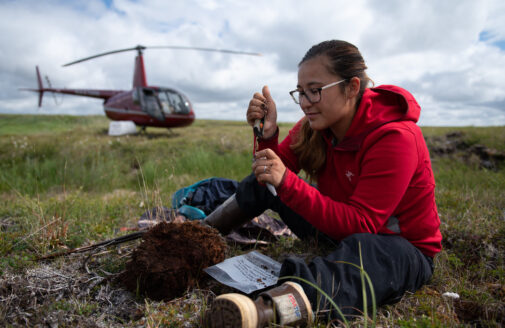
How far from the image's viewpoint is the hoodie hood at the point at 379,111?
1880 mm

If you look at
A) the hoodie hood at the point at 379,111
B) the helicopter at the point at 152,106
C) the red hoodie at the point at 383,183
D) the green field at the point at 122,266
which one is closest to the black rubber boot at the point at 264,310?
the green field at the point at 122,266

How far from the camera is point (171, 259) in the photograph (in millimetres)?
1976

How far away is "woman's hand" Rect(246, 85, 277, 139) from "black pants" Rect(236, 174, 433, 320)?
1015mm

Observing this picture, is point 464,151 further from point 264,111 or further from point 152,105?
point 152,105

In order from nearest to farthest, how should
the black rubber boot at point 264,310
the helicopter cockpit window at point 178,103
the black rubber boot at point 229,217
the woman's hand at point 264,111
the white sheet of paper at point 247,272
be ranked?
the black rubber boot at point 264,310 → the white sheet of paper at point 247,272 → the woman's hand at point 264,111 → the black rubber boot at point 229,217 → the helicopter cockpit window at point 178,103

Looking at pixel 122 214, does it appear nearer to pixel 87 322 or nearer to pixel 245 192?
pixel 245 192

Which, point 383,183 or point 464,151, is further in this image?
point 464,151

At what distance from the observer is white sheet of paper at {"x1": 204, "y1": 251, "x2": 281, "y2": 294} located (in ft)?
6.11

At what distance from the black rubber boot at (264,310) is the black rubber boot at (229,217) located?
1.09 meters

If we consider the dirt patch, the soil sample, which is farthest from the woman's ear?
the dirt patch

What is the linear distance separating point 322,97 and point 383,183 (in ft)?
2.05

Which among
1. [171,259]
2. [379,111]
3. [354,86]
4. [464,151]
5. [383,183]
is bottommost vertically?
[171,259]

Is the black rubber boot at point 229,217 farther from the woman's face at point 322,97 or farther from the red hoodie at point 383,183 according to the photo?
the woman's face at point 322,97

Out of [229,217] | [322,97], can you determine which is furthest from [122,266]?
[322,97]
